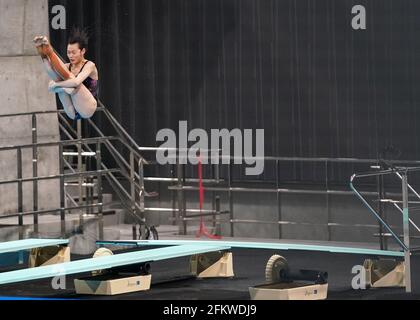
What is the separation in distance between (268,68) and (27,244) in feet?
16.9

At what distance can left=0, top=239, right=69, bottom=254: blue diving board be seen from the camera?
12.0 m

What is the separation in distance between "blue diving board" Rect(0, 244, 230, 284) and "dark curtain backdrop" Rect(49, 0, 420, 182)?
162 inches

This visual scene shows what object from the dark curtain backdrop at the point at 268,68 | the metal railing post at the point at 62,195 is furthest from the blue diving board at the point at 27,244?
the dark curtain backdrop at the point at 268,68

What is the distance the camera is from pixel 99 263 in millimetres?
10938

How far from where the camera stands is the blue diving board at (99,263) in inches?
409

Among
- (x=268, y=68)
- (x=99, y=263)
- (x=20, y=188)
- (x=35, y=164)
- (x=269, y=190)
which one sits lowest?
(x=99, y=263)

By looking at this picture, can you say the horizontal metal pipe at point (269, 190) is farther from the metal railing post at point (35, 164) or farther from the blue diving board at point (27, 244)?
the blue diving board at point (27, 244)

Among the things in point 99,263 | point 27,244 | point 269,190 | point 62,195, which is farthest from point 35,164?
point 99,263

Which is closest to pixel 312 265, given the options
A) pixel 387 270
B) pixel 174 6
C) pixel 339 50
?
pixel 387 270

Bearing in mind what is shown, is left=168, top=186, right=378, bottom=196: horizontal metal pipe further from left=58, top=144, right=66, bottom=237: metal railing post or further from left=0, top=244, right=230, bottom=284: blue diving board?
left=0, top=244, right=230, bottom=284: blue diving board

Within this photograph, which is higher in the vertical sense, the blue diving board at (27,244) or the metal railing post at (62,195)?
the metal railing post at (62,195)

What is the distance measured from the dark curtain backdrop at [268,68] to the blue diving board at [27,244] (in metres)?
4.53

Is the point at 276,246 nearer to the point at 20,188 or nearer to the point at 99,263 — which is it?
the point at 99,263
